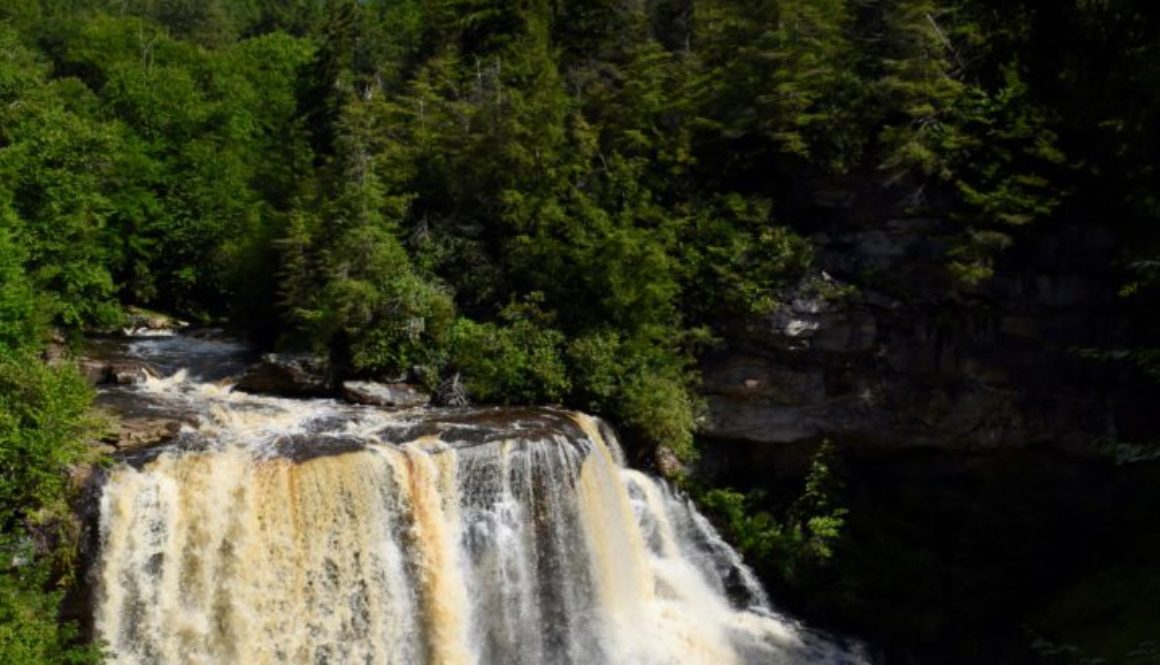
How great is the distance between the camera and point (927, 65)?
18172 mm

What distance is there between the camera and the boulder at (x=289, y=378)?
17.1 m

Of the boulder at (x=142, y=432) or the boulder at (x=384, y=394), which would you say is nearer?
the boulder at (x=142, y=432)

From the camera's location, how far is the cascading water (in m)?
11.6

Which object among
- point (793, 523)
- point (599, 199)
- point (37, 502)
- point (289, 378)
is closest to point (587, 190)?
point (599, 199)

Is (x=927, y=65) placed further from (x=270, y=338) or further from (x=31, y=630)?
(x=31, y=630)

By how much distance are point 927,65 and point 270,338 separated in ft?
52.2

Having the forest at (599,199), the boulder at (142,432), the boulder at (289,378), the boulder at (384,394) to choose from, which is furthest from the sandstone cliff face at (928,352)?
the boulder at (142,432)

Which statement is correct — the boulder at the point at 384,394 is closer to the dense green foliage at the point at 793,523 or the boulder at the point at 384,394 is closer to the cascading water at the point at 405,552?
the cascading water at the point at 405,552

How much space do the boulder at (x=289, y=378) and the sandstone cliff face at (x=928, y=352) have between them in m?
7.72

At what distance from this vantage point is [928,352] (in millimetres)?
18031

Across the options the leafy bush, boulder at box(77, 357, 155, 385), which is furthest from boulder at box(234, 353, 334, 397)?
the leafy bush

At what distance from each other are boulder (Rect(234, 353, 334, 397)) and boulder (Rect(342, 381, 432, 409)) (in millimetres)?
520

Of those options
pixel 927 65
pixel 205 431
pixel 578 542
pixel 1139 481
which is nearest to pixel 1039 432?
pixel 1139 481

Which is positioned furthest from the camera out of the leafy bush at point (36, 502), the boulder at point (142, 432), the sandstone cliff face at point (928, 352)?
the sandstone cliff face at point (928, 352)
